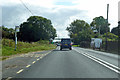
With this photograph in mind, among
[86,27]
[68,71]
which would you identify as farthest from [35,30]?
[68,71]

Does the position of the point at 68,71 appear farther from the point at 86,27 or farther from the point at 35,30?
the point at 86,27

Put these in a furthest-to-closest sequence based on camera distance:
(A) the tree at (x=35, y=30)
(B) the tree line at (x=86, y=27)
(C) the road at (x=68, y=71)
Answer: (B) the tree line at (x=86, y=27) → (A) the tree at (x=35, y=30) → (C) the road at (x=68, y=71)

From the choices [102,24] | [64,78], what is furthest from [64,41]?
[102,24]

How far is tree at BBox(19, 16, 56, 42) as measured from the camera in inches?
3029

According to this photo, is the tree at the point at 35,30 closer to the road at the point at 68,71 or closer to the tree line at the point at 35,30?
the tree line at the point at 35,30

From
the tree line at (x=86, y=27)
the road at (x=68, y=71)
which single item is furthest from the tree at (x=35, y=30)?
the road at (x=68, y=71)

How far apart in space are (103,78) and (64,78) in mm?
1651

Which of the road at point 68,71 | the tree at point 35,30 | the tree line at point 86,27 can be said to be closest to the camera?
the road at point 68,71

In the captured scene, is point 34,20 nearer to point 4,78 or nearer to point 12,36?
point 12,36

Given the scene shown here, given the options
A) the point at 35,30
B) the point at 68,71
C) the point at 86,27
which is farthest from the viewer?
the point at 86,27

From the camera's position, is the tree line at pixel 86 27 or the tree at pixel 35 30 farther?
the tree line at pixel 86 27

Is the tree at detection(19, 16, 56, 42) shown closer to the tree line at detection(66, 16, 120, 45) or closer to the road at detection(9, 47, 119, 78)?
the tree line at detection(66, 16, 120, 45)

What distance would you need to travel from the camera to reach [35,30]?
253 feet

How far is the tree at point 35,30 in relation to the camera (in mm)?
76938
